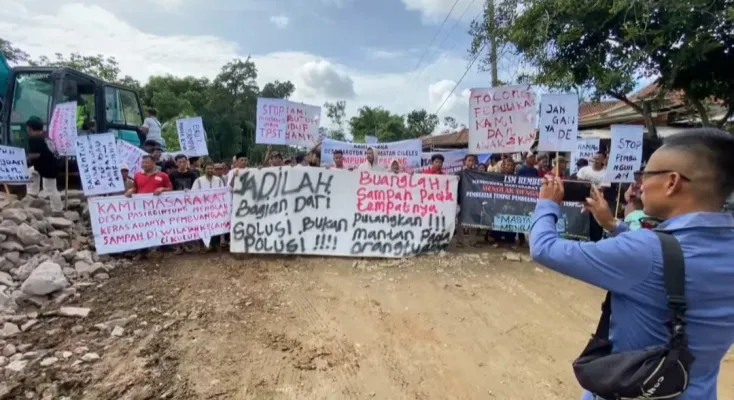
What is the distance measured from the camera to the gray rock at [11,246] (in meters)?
6.05

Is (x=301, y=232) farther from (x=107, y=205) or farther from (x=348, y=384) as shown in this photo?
(x=348, y=384)

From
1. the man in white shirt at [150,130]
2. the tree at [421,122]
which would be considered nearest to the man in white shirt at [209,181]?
the man in white shirt at [150,130]

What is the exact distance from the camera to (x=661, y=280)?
54.8 inches

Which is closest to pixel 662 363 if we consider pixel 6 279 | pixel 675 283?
pixel 675 283

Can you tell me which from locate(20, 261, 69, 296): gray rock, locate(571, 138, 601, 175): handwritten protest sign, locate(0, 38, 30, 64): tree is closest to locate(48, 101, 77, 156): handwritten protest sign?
locate(20, 261, 69, 296): gray rock

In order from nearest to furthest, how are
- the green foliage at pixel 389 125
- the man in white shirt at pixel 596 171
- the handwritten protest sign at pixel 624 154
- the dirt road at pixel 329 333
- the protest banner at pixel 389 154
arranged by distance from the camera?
the dirt road at pixel 329 333, the handwritten protest sign at pixel 624 154, the man in white shirt at pixel 596 171, the protest banner at pixel 389 154, the green foliage at pixel 389 125

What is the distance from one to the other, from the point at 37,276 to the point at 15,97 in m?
5.54

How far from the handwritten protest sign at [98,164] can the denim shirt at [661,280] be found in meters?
6.77

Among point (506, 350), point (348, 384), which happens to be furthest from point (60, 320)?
point (506, 350)

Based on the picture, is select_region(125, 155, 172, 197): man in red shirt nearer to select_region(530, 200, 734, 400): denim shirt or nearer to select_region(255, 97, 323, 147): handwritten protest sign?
select_region(255, 97, 323, 147): handwritten protest sign

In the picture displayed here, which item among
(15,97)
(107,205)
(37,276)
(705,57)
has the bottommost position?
(37,276)

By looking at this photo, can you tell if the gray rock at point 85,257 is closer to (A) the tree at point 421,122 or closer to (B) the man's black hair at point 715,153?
(B) the man's black hair at point 715,153

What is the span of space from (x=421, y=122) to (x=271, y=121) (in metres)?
40.8

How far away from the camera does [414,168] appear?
1113 cm
